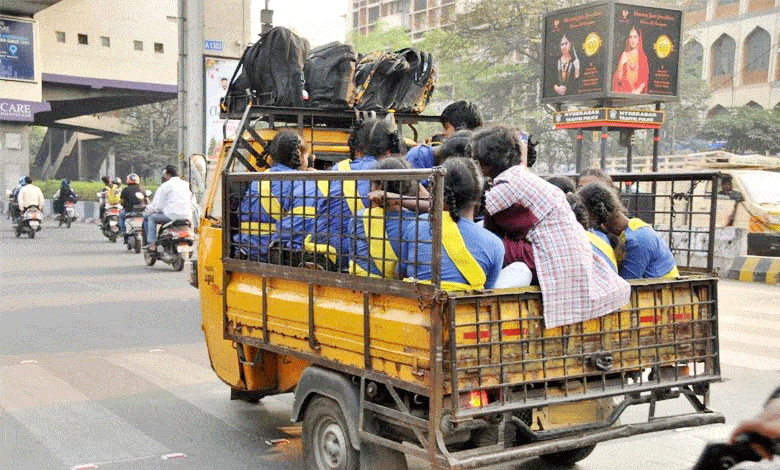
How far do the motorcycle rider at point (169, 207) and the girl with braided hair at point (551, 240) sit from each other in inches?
425

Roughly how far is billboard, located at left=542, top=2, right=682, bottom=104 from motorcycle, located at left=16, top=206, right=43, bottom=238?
13601 millimetres

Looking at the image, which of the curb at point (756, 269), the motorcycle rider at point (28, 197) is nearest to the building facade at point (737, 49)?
the curb at point (756, 269)

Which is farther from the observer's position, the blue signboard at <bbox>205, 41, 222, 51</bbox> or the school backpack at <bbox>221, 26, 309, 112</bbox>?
the blue signboard at <bbox>205, 41, 222, 51</bbox>

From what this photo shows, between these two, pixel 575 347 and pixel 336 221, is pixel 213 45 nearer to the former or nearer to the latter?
pixel 336 221

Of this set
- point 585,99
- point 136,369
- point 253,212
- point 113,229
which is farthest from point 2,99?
point 253,212

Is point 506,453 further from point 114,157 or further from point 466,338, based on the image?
point 114,157

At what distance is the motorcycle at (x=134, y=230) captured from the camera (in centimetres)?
1739

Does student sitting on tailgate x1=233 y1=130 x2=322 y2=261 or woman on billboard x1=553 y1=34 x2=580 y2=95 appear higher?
woman on billboard x1=553 y1=34 x2=580 y2=95

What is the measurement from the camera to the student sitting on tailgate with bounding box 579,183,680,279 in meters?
4.41

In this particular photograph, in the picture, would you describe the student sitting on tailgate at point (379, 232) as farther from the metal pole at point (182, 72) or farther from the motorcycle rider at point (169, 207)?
the metal pole at point (182, 72)

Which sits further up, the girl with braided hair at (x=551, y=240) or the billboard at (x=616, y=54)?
the billboard at (x=616, y=54)

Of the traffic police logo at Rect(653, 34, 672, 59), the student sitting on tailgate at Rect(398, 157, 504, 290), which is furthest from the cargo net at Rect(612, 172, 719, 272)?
Result: the traffic police logo at Rect(653, 34, 672, 59)

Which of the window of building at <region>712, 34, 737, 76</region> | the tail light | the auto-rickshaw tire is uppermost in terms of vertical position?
the window of building at <region>712, 34, 737, 76</region>

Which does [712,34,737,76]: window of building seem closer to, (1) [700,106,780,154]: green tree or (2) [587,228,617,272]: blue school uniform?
(1) [700,106,780,154]: green tree
